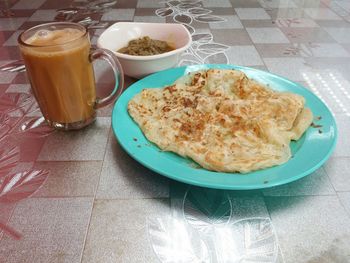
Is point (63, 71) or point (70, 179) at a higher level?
point (63, 71)

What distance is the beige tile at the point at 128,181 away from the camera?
2.34ft

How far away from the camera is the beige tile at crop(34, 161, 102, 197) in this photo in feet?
2.35

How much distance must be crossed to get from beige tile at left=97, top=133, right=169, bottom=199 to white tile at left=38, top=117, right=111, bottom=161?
0.06m

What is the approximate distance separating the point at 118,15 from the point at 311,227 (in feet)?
4.90

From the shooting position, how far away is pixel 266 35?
153 cm

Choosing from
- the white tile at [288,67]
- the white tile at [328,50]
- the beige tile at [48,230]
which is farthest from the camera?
the white tile at [328,50]

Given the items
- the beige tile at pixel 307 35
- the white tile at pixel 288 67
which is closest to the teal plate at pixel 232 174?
the white tile at pixel 288 67

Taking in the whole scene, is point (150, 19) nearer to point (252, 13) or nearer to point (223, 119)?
point (252, 13)

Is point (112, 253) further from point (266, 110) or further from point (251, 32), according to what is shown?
point (251, 32)

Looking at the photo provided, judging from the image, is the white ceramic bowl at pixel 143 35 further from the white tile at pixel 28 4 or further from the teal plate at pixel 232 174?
the white tile at pixel 28 4

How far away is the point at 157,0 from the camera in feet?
6.52

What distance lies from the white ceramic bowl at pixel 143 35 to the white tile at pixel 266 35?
17.9 inches

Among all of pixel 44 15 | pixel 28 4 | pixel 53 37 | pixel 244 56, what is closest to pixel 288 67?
pixel 244 56

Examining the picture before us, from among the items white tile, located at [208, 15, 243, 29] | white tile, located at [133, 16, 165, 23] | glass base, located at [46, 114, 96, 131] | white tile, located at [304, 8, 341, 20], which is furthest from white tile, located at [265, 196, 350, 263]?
white tile, located at [304, 8, 341, 20]
